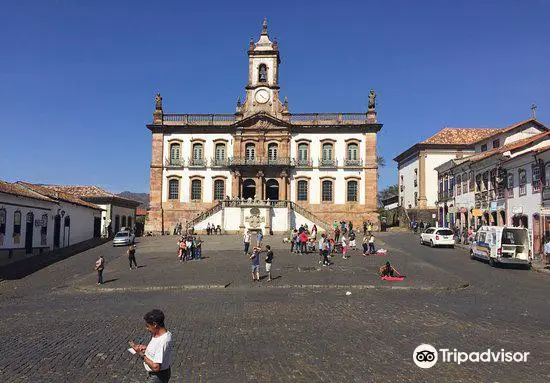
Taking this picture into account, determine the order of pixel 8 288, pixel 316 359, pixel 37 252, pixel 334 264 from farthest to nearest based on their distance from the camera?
pixel 37 252, pixel 334 264, pixel 8 288, pixel 316 359

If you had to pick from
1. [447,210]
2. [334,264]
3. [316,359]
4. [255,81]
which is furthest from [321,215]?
[316,359]

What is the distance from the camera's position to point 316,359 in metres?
8.07

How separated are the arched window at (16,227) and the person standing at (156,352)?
2574cm

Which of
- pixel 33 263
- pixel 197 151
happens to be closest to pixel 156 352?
pixel 33 263

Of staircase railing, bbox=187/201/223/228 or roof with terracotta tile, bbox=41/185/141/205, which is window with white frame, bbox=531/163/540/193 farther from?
roof with terracotta tile, bbox=41/185/141/205

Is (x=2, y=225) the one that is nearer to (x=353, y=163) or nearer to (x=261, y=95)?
(x=261, y=95)

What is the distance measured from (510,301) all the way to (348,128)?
34.2 metres

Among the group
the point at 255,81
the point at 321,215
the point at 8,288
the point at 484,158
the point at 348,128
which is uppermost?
the point at 255,81

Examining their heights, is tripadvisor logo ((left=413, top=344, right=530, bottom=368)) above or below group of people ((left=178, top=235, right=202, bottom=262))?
below

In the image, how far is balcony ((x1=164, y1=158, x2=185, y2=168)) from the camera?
47281 mm

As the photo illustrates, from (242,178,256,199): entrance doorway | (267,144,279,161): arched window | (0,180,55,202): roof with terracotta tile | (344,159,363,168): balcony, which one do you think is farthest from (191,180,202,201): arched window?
(0,180,55,202): roof with terracotta tile

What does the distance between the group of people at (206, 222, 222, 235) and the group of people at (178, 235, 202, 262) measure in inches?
625

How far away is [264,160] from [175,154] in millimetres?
9384

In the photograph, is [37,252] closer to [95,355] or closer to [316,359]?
[95,355]
